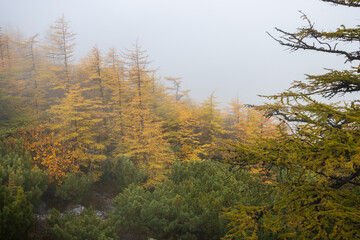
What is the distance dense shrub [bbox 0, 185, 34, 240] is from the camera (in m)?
4.85

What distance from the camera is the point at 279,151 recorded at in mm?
3463

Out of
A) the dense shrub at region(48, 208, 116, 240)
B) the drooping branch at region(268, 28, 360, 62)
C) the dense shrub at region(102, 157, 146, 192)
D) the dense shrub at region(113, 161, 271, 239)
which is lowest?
the dense shrub at region(102, 157, 146, 192)

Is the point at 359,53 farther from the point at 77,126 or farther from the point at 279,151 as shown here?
the point at 77,126

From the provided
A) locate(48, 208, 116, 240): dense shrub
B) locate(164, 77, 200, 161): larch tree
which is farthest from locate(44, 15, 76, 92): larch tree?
locate(48, 208, 116, 240): dense shrub

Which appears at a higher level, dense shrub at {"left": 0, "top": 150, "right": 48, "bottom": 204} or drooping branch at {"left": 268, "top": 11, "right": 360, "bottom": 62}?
drooping branch at {"left": 268, "top": 11, "right": 360, "bottom": 62}

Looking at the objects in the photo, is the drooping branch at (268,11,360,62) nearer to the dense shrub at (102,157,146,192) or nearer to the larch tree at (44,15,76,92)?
the dense shrub at (102,157,146,192)

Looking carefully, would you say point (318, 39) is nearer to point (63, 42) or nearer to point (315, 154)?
point (315, 154)

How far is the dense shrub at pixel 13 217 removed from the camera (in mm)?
4852

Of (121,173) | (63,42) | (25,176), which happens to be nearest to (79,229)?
(25,176)

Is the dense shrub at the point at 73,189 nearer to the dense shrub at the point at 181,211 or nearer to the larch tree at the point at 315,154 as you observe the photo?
the dense shrub at the point at 181,211

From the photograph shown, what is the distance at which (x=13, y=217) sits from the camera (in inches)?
201

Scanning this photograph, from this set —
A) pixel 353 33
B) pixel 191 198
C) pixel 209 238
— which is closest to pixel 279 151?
pixel 353 33

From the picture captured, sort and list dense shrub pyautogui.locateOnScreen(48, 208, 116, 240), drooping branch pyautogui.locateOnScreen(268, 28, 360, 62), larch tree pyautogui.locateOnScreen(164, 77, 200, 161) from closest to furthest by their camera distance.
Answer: drooping branch pyautogui.locateOnScreen(268, 28, 360, 62)
dense shrub pyautogui.locateOnScreen(48, 208, 116, 240)
larch tree pyautogui.locateOnScreen(164, 77, 200, 161)

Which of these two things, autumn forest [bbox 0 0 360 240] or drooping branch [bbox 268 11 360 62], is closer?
autumn forest [bbox 0 0 360 240]
